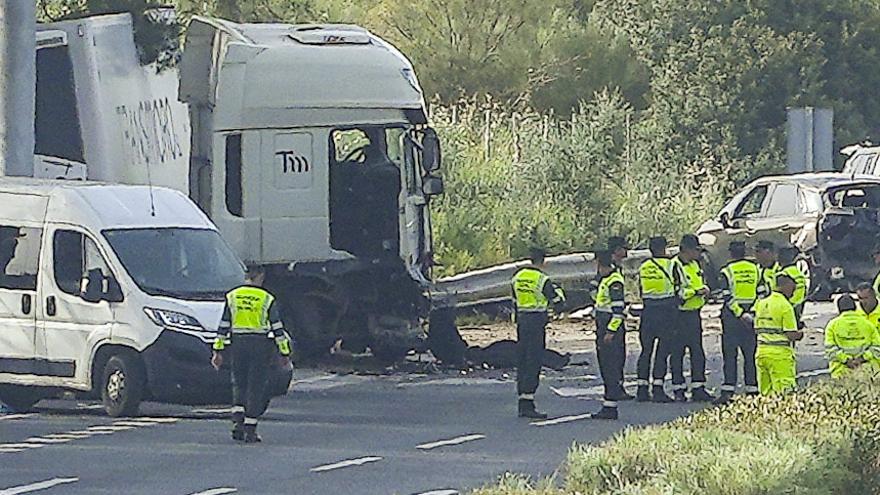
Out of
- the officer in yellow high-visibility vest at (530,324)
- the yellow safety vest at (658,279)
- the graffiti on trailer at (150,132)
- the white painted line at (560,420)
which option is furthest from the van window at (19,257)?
the yellow safety vest at (658,279)

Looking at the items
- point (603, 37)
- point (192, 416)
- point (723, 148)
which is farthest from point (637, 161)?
point (192, 416)

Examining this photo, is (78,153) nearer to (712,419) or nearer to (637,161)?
(712,419)

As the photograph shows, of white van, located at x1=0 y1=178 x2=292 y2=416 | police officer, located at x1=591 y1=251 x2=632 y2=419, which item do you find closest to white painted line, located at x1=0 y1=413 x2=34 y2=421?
white van, located at x1=0 y1=178 x2=292 y2=416

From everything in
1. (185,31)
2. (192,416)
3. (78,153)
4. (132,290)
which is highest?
(185,31)

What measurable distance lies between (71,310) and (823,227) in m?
12.9

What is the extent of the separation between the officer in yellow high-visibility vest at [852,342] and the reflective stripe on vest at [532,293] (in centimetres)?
308

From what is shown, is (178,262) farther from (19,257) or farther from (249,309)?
(249,309)

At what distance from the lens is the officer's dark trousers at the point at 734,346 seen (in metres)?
18.5

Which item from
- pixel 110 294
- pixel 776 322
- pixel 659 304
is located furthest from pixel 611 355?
pixel 110 294

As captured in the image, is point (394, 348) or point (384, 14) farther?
point (384, 14)

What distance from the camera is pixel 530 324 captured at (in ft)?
60.0

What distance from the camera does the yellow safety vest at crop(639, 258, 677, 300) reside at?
19.1 metres

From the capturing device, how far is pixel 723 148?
160 feet

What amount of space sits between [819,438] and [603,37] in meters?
42.4
